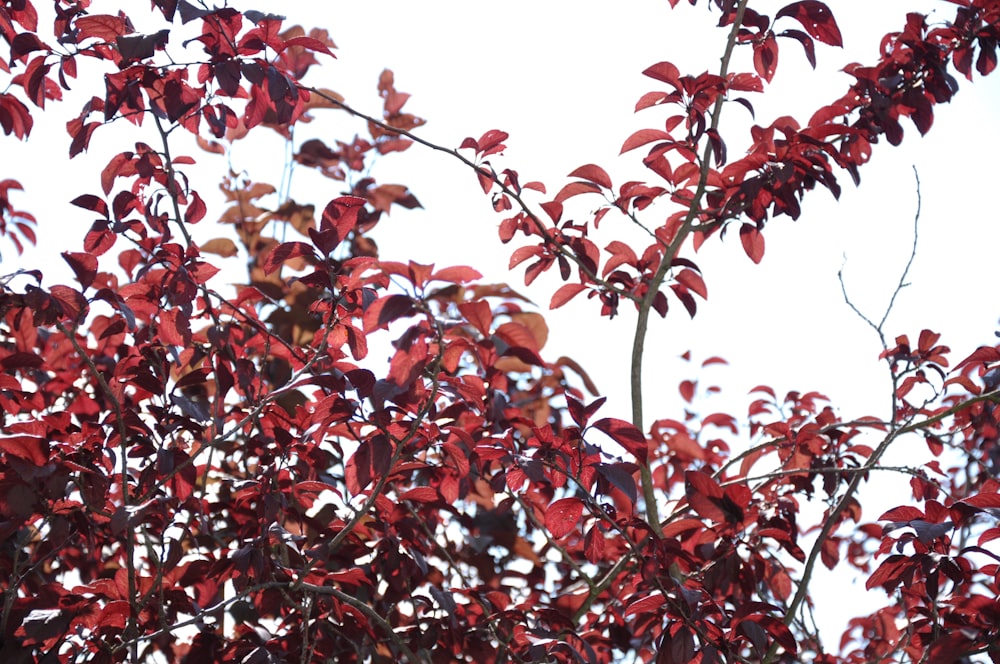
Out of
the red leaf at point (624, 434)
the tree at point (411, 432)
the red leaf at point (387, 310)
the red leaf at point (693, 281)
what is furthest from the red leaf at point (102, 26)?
the red leaf at point (693, 281)

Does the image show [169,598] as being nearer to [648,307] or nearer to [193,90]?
[193,90]

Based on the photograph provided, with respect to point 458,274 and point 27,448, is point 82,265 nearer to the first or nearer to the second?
point 27,448

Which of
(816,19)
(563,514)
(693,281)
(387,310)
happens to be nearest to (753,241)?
(693,281)

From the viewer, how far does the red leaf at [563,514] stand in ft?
5.32

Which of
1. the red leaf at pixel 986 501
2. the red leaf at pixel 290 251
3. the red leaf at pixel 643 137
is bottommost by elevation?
the red leaf at pixel 986 501

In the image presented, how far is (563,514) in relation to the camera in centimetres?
164

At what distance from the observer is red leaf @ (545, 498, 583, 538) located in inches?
63.9

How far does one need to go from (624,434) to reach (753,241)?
0.70 m

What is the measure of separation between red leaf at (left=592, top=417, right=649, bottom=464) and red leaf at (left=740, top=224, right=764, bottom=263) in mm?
663

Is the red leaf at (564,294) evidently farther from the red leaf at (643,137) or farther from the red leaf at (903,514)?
the red leaf at (903,514)

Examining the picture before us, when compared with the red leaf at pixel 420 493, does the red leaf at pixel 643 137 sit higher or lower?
higher

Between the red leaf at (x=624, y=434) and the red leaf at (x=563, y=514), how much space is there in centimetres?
16

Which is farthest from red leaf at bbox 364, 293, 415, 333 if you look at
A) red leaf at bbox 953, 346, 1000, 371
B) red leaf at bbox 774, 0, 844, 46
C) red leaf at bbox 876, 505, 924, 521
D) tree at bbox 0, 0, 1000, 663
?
red leaf at bbox 953, 346, 1000, 371

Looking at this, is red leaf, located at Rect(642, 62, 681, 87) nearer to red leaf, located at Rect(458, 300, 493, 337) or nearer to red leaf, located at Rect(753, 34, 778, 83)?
red leaf, located at Rect(753, 34, 778, 83)
